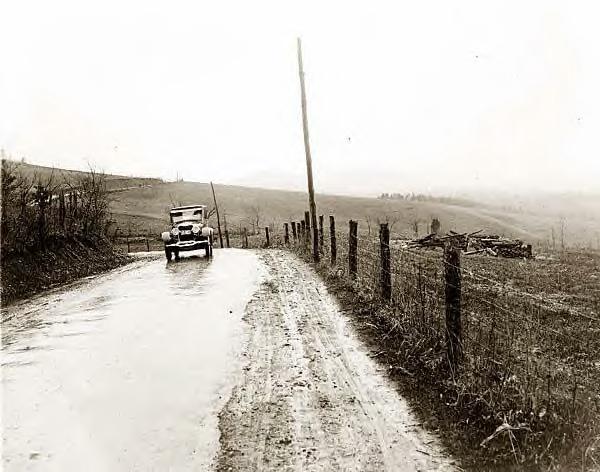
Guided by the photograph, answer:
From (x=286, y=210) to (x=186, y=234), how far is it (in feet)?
209

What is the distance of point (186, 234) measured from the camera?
23094 mm

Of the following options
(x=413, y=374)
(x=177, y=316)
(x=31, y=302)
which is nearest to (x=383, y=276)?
(x=413, y=374)

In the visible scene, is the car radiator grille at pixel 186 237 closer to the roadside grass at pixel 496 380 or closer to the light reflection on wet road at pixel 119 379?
the light reflection on wet road at pixel 119 379

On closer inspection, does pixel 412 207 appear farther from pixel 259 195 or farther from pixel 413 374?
pixel 413 374

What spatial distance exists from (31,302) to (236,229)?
175 feet

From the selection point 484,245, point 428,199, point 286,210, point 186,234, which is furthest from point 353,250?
point 428,199

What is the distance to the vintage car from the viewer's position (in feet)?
74.5

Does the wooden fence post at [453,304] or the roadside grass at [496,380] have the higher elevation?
the wooden fence post at [453,304]

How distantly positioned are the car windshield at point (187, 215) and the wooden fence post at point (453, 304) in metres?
19.1

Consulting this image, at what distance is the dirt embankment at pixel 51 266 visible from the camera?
14.5 m

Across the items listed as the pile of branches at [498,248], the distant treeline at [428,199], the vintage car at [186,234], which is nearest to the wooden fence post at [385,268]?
the vintage car at [186,234]

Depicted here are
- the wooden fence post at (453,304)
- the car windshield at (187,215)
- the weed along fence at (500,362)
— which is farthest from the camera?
the car windshield at (187,215)

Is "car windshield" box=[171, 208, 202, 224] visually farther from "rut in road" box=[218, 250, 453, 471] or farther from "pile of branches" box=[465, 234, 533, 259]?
"rut in road" box=[218, 250, 453, 471]

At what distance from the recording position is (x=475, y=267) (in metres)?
17.7
